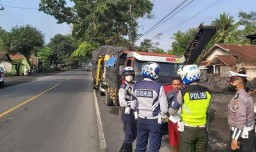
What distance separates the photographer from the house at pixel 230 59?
39.5 meters

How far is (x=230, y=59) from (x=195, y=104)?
40818 mm

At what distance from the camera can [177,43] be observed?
253 ft

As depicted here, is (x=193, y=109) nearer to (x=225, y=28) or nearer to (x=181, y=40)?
(x=225, y=28)

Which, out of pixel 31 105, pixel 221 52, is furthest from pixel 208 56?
pixel 31 105

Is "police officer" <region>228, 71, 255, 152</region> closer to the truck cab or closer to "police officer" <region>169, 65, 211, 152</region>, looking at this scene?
"police officer" <region>169, 65, 211, 152</region>

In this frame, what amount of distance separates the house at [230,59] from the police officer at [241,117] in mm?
32740

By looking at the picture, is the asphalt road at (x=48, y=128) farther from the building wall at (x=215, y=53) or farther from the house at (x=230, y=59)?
the building wall at (x=215, y=53)

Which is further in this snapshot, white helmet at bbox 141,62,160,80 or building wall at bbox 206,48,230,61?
building wall at bbox 206,48,230,61

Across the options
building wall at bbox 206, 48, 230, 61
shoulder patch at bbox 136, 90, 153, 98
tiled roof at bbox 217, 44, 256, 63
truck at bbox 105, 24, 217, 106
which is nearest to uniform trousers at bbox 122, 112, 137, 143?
shoulder patch at bbox 136, 90, 153, 98

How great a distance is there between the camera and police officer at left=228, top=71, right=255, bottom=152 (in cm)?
514

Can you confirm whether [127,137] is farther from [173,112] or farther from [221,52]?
[221,52]

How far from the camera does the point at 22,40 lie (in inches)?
2744

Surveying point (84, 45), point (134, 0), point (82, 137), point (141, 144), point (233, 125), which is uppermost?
point (134, 0)

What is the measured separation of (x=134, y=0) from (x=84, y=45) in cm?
1744
